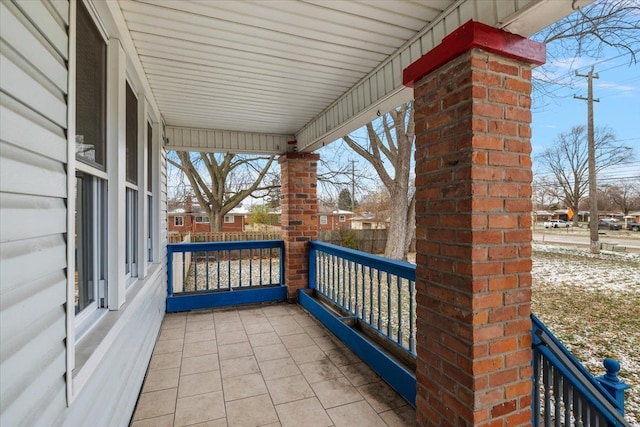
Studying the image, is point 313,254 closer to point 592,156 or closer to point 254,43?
point 254,43

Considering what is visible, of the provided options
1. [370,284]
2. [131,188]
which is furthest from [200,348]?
[370,284]

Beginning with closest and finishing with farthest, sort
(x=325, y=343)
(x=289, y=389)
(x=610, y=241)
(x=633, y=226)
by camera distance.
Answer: (x=289, y=389) < (x=325, y=343) < (x=610, y=241) < (x=633, y=226)

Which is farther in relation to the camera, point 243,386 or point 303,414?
point 243,386

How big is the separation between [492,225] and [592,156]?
1525cm

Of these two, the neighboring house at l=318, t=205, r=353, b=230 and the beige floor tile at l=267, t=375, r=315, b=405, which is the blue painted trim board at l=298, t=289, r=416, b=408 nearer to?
the beige floor tile at l=267, t=375, r=315, b=405

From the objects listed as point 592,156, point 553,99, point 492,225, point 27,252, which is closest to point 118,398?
point 27,252

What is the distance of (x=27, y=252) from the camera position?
86 centimetres

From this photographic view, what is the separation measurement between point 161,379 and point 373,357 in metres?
1.83

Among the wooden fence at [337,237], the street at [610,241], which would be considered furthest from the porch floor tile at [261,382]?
the street at [610,241]

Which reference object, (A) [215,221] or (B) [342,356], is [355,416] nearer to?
(B) [342,356]

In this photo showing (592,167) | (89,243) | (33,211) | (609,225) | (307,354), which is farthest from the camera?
(609,225)

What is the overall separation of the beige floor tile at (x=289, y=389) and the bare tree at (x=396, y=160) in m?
8.48

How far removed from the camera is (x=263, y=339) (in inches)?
139

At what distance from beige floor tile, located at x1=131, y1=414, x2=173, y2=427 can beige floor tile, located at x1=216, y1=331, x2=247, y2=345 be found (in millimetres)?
1245
